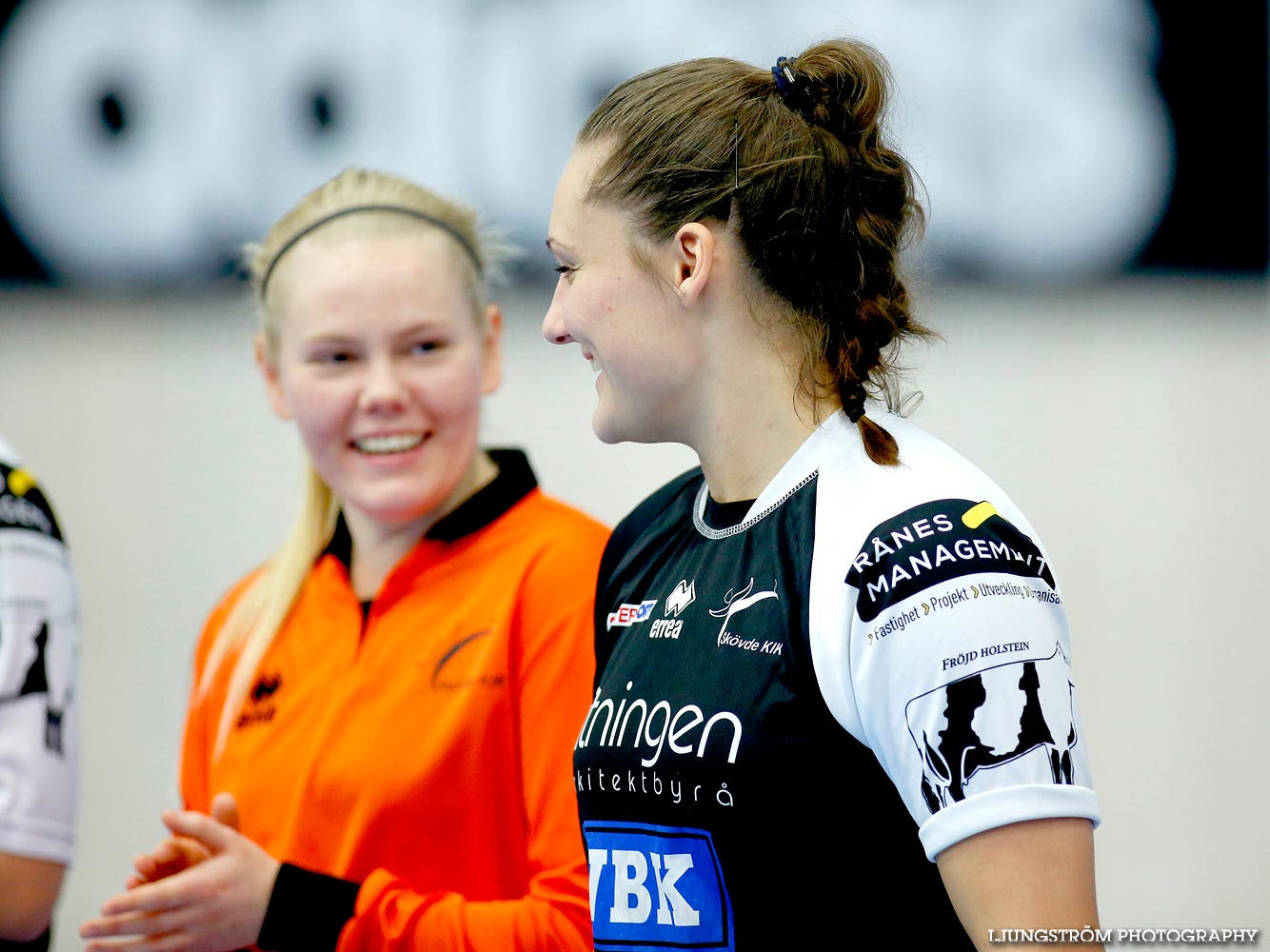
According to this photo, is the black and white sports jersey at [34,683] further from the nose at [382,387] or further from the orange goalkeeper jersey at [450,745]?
the nose at [382,387]

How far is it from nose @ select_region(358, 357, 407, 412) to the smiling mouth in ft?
0.12

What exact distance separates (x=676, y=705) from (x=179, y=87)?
244 cm

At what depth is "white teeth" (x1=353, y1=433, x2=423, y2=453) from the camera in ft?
4.96

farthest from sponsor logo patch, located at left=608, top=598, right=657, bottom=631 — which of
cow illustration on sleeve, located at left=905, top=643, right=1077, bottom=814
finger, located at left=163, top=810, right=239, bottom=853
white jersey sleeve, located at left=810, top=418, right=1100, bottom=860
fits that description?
finger, located at left=163, top=810, right=239, bottom=853

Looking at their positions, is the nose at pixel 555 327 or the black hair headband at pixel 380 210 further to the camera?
the black hair headband at pixel 380 210

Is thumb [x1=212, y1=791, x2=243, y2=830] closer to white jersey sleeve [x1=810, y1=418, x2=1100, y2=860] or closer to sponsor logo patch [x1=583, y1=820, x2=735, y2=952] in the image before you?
sponsor logo patch [x1=583, y1=820, x2=735, y2=952]

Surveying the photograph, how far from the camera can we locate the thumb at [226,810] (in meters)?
1.34

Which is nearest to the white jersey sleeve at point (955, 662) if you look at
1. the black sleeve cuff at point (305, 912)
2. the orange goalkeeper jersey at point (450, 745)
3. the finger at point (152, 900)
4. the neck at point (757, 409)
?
the neck at point (757, 409)

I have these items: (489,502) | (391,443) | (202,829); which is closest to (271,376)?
(391,443)

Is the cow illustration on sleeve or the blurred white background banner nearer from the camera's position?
the cow illustration on sleeve


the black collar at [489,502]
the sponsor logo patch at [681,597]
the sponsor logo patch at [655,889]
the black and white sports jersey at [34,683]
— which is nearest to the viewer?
the sponsor logo patch at [655,889]

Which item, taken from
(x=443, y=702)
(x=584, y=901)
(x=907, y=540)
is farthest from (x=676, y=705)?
(x=443, y=702)

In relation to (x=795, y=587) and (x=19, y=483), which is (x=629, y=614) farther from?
(x=19, y=483)

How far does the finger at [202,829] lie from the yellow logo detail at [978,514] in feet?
2.65
